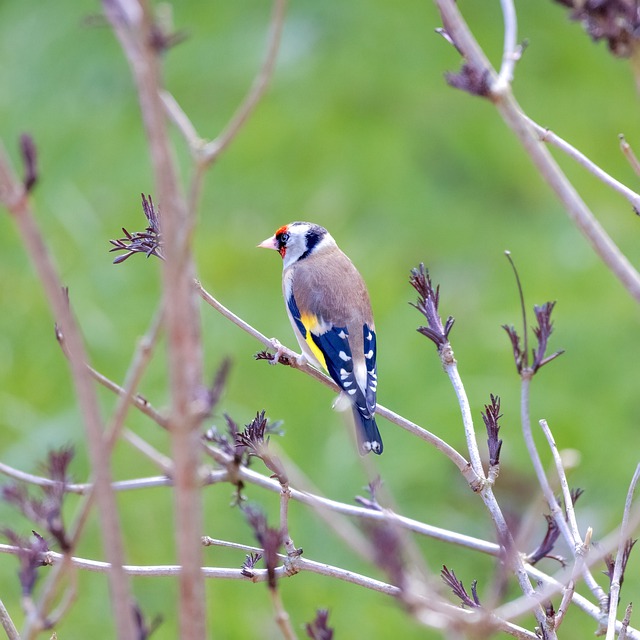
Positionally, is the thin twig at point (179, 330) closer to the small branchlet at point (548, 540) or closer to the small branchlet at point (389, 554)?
the small branchlet at point (389, 554)

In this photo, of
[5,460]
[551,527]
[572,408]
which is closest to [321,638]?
[551,527]

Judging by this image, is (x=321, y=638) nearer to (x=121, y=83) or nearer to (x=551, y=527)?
(x=551, y=527)

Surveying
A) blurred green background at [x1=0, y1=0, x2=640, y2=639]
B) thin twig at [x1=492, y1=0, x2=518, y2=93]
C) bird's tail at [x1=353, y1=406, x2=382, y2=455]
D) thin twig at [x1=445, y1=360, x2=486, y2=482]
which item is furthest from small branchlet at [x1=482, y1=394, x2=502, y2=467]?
blurred green background at [x1=0, y1=0, x2=640, y2=639]

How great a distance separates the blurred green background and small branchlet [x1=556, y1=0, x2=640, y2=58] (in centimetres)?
233

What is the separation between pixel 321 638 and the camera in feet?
3.51

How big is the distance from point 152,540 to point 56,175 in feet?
8.59

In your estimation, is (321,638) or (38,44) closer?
(321,638)

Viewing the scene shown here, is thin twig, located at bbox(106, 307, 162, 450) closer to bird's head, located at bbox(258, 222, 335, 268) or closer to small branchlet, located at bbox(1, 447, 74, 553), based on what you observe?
small branchlet, located at bbox(1, 447, 74, 553)

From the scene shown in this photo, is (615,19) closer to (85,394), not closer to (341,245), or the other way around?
(85,394)

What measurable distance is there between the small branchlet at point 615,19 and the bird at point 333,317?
1743mm

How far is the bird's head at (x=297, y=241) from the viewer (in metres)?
3.42

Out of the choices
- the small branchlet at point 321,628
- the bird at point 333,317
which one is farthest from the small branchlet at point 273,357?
the small branchlet at point 321,628

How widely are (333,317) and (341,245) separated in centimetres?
201

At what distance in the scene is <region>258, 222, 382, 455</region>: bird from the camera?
288 cm
